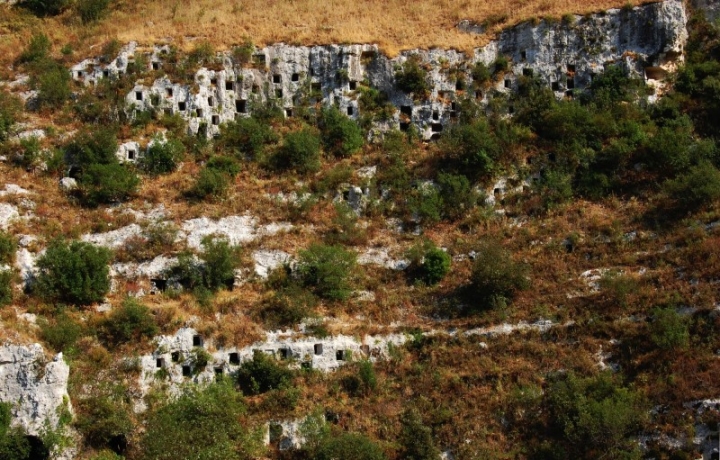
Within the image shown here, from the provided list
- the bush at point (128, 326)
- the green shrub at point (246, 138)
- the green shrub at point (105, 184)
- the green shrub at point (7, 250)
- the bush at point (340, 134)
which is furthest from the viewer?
the bush at point (340, 134)

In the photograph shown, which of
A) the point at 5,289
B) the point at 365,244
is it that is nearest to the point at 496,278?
the point at 365,244

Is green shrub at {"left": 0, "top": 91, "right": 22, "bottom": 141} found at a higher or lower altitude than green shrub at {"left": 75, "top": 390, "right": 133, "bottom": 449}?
higher

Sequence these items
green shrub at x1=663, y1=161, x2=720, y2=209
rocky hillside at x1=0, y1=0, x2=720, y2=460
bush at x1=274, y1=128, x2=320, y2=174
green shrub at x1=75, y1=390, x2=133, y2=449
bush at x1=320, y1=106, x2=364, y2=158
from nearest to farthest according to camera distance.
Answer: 1. green shrub at x1=75, y1=390, x2=133, y2=449
2. rocky hillside at x1=0, y1=0, x2=720, y2=460
3. green shrub at x1=663, y1=161, x2=720, y2=209
4. bush at x1=274, y1=128, x2=320, y2=174
5. bush at x1=320, y1=106, x2=364, y2=158

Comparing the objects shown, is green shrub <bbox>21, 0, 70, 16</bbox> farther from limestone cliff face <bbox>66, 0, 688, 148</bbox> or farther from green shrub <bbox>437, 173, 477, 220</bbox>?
green shrub <bbox>437, 173, 477, 220</bbox>

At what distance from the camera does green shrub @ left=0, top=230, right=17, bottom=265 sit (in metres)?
32.0

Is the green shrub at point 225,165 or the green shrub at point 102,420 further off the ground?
the green shrub at point 225,165

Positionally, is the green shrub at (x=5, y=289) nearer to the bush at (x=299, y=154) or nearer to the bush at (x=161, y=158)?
the bush at (x=161, y=158)

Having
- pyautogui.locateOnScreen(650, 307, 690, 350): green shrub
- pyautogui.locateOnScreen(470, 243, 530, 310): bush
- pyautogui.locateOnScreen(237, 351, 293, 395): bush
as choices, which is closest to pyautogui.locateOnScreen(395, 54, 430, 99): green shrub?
pyautogui.locateOnScreen(470, 243, 530, 310): bush

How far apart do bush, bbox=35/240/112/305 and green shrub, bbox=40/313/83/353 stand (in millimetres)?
1372

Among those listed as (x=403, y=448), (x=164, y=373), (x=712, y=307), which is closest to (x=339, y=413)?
(x=403, y=448)

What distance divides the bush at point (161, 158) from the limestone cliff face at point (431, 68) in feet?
9.53

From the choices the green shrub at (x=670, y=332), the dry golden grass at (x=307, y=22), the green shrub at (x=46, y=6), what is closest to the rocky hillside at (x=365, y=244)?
the green shrub at (x=670, y=332)

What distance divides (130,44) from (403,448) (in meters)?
23.7

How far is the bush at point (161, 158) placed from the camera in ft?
123
